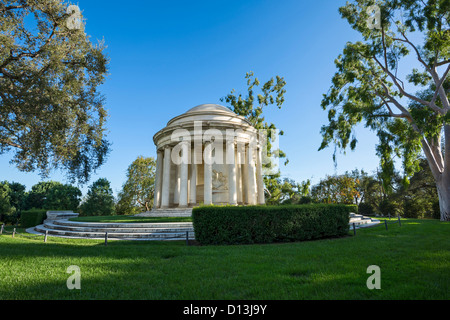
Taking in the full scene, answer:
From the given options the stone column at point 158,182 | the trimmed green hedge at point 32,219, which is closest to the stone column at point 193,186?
the stone column at point 158,182

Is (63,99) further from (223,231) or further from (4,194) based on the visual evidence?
(4,194)

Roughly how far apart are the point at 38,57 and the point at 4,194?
141ft

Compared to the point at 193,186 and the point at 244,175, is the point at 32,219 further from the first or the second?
the point at 244,175

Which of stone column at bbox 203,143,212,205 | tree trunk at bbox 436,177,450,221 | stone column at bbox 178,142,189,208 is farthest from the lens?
stone column at bbox 178,142,189,208

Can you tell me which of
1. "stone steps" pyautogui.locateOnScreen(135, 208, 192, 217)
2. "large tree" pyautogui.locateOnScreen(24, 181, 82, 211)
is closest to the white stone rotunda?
"stone steps" pyautogui.locateOnScreen(135, 208, 192, 217)

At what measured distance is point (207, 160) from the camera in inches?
859

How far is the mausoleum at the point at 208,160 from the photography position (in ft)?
73.0

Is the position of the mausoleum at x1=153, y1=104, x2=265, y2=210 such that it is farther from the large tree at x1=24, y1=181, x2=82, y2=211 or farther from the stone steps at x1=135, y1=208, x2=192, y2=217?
the large tree at x1=24, y1=181, x2=82, y2=211

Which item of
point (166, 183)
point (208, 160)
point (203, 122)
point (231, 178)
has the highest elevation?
point (203, 122)

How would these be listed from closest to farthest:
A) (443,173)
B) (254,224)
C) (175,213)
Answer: (254,224) → (175,213) → (443,173)

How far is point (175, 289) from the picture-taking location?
4.35 meters

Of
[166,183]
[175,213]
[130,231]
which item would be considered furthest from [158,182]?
[130,231]

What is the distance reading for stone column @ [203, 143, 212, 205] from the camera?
20.9 meters

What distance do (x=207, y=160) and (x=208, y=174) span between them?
1351 millimetres
